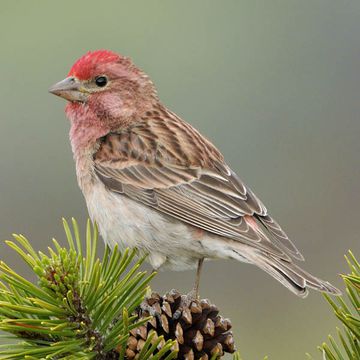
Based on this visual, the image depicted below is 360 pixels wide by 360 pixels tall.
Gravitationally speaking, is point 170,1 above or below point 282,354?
above

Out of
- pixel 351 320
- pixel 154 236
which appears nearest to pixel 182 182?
pixel 154 236

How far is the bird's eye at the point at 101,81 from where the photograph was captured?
265 inches

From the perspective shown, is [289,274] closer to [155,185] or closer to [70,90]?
[155,185]

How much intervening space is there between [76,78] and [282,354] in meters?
5.28

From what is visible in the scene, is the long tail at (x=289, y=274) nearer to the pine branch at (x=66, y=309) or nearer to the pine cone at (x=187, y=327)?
the pine cone at (x=187, y=327)

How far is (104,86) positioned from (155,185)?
911mm

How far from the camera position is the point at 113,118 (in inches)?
264

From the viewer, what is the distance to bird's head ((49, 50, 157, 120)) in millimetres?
6623

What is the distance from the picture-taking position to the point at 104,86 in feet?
22.3

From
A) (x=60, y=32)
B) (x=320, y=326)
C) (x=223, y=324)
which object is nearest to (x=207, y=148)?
(x=223, y=324)

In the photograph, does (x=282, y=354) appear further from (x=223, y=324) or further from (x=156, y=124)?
(x=223, y=324)

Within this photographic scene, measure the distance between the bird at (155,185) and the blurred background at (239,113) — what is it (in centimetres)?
461

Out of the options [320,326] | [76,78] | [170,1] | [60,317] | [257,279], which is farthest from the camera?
[170,1]

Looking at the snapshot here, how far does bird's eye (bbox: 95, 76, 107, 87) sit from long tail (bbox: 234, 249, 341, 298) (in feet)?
5.64
